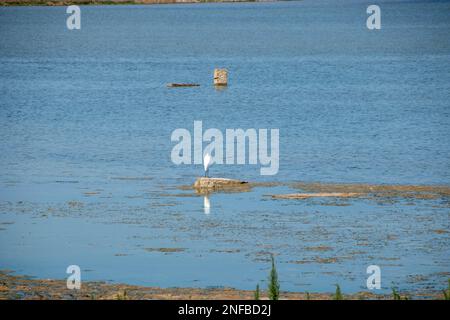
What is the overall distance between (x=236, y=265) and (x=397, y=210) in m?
7.63

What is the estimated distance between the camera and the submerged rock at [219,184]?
34.0 m

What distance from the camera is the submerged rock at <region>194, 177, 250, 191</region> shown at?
1340 inches

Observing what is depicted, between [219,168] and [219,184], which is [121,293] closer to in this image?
[219,184]

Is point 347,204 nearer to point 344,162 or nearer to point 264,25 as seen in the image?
point 344,162

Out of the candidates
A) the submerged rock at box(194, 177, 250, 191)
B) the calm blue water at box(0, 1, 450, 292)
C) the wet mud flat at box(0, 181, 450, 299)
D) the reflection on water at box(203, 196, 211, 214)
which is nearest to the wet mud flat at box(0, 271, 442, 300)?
the wet mud flat at box(0, 181, 450, 299)

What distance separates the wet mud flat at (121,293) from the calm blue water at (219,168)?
0.77m

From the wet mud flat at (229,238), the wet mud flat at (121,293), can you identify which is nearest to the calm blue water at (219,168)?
the wet mud flat at (229,238)

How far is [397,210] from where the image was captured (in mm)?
31000

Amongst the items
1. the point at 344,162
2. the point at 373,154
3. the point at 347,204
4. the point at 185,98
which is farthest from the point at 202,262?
the point at 185,98

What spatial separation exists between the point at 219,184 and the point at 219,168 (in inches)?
194

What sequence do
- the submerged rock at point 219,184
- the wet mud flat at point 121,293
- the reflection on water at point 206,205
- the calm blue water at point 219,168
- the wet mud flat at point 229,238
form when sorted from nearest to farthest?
the wet mud flat at point 121,293, the wet mud flat at point 229,238, the calm blue water at point 219,168, the reflection on water at point 206,205, the submerged rock at point 219,184

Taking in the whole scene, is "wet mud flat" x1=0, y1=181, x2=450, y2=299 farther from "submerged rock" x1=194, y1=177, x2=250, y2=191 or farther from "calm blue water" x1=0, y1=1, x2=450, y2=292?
"submerged rock" x1=194, y1=177, x2=250, y2=191

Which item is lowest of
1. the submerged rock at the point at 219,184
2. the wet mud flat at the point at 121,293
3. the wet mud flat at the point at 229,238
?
the wet mud flat at the point at 121,293

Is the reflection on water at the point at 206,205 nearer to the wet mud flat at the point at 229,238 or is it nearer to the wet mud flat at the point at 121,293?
the wet mud flat at the point at 229,238
